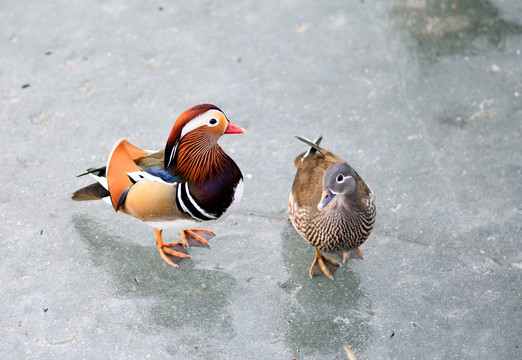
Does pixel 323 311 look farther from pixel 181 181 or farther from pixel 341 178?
pixel 181 181

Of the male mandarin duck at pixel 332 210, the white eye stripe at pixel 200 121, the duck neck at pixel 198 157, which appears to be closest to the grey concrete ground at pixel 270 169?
the male mandarin duck at pixel 332 210

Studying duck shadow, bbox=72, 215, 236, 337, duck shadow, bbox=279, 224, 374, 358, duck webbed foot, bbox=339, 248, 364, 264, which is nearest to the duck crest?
duck shadow, bbox=72, 215, 236, 337

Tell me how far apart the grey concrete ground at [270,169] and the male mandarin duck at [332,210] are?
0.79 feet

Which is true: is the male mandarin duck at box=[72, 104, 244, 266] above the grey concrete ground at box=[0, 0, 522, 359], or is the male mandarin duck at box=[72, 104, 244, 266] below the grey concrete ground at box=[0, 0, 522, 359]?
above

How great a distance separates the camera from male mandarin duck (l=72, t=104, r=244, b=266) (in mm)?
2703

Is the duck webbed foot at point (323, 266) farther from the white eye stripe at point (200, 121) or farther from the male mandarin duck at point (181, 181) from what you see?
the white eye stripe at point (200, 121)

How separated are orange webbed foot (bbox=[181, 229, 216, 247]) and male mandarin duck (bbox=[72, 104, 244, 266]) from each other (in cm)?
32

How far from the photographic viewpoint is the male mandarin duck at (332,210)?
8.67 ft

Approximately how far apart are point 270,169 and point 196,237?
2.23 feet

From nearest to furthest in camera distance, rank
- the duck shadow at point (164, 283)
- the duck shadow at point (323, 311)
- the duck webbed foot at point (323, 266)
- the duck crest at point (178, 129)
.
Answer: the duck crest at point (178, 129) < the duck shadow at point (323, 311) < the duck shadow at point (164, 283) < the duck webbed foot at point (323, 266)

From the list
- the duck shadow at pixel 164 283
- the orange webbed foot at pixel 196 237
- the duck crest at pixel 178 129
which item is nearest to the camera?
the duck crest at pixel 178 129

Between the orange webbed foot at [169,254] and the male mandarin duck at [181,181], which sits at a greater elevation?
the male mandarin duck at [181,181]

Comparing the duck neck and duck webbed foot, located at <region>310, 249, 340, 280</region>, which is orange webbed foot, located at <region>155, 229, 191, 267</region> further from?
duck webbed foot, located at <region>310, 249, 340, 280</region>

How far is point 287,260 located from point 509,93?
213 cm
